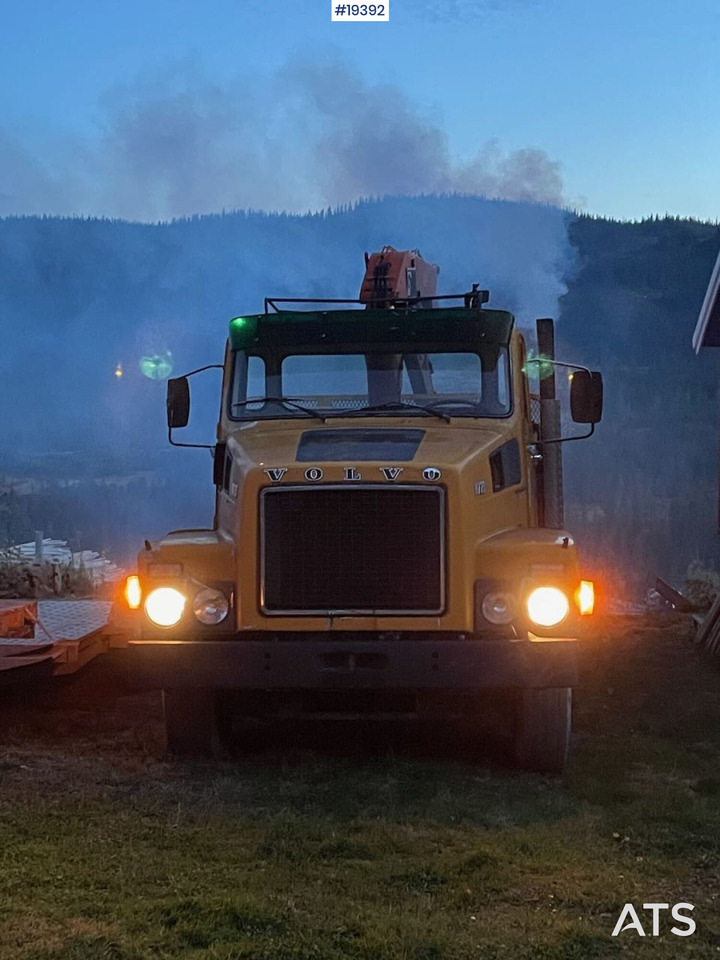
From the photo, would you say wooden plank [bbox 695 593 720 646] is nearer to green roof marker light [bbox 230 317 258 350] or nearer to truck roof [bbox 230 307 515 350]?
truck roof [bbox 230 307 515 350]

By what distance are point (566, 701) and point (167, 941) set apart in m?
2.76

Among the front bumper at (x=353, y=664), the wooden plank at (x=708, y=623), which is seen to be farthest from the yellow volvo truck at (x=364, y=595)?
the wooden plank at (x=708, y=623)

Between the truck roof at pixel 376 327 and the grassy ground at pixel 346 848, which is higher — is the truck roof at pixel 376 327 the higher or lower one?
the higher one

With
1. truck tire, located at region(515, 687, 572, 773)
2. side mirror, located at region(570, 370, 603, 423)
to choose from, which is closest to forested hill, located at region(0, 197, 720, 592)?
side mirror, located at region(570, 370, 603, 423)

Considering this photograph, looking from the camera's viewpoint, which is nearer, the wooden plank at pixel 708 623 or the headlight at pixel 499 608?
the headlight at pixel 499 608

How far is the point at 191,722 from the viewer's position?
6043 mm

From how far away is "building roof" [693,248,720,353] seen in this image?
1459 centimetres

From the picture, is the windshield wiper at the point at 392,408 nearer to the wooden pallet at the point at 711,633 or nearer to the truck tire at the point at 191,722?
the truck tire at the point at 191,722

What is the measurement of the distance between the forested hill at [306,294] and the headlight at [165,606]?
24.1 meters

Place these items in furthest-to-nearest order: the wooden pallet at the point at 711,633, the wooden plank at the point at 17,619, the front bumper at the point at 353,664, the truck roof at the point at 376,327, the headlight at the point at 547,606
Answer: the wooden pallet at the point at 711,633, the wooden plank at the point at 17,619, the truck roof at the point at 376,327, the headlight at the point at 547,606, the front bumper at the point at 353,664

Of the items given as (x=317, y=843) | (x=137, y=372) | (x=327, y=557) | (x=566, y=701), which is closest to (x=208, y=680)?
(x=327, y=557)

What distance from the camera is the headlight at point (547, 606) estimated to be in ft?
18.8

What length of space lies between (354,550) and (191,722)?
1.27m

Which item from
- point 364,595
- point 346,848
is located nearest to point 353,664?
point 364,595
